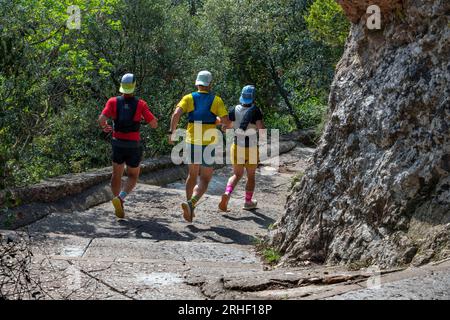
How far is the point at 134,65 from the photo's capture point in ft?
51.1

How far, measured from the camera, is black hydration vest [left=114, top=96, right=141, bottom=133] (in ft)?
32.2

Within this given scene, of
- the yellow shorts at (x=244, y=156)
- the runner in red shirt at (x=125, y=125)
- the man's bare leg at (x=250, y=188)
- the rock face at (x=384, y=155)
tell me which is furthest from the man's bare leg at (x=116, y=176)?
the rock face at (x=384, y=155)

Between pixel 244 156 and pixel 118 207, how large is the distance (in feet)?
6.56

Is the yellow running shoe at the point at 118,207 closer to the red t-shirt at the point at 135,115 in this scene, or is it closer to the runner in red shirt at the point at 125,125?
the runner in red shirt at the point at 125,125

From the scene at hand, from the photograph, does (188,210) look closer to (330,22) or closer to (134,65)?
(134,65)

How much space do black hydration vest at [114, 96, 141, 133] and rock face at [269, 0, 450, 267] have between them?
2786 mm

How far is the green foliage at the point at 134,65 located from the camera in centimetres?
1088

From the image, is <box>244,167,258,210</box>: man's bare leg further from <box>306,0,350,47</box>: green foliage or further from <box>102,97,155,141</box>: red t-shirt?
<box>306,0,350,47</box>: green foliage

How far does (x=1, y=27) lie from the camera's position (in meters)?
9.33

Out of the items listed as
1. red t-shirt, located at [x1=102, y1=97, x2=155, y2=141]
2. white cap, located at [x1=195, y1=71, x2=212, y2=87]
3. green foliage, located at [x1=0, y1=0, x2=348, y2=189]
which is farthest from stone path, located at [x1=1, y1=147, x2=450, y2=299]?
white cap, located at [x1=195, y1=71, x2=212, y2=87]

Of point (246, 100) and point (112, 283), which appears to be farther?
point (246, 100)

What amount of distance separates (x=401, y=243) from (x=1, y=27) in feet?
18.0
